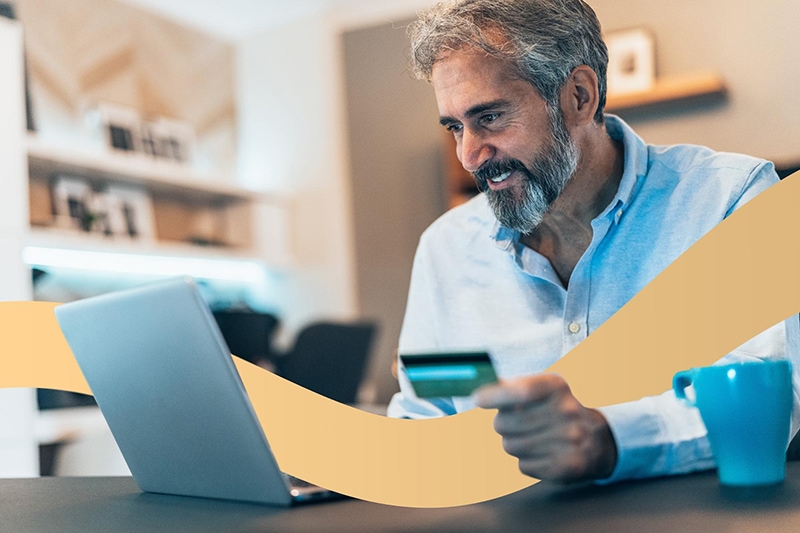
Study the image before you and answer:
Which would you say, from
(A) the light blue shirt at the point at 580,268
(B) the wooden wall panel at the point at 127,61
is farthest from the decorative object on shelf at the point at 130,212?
(A) the light blue shirt at the point at 580,268

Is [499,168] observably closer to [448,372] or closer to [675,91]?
[448,372]

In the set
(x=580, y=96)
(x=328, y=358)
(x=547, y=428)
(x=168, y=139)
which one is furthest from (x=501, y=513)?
(x=168, y=139)

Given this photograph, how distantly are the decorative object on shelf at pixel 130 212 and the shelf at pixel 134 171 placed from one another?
0.17ft

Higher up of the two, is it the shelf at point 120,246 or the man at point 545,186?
the shelf at point 120,246

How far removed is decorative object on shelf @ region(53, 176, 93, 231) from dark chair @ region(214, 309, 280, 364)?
2.36 feet

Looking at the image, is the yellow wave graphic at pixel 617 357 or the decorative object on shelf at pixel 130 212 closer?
the yellow wave graphic at pixel 617 357

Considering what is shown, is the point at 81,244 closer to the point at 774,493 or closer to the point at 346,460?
the point at 346,460

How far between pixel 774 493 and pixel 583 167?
2.76 feet

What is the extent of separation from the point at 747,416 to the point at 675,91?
10.1ft

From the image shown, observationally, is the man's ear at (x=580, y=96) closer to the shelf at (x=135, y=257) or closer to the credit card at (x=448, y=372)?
the credit card at (x=448, y=372)

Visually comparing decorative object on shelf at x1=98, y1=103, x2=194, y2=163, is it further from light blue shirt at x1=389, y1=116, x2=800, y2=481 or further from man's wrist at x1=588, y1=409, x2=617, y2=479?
man's wrist at x1=588, y1=409, x2=617, y2=479

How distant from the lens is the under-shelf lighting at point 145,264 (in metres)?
3.42

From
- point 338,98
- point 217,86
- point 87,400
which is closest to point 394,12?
point 338,98

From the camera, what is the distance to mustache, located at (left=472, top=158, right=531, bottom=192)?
1.34m
